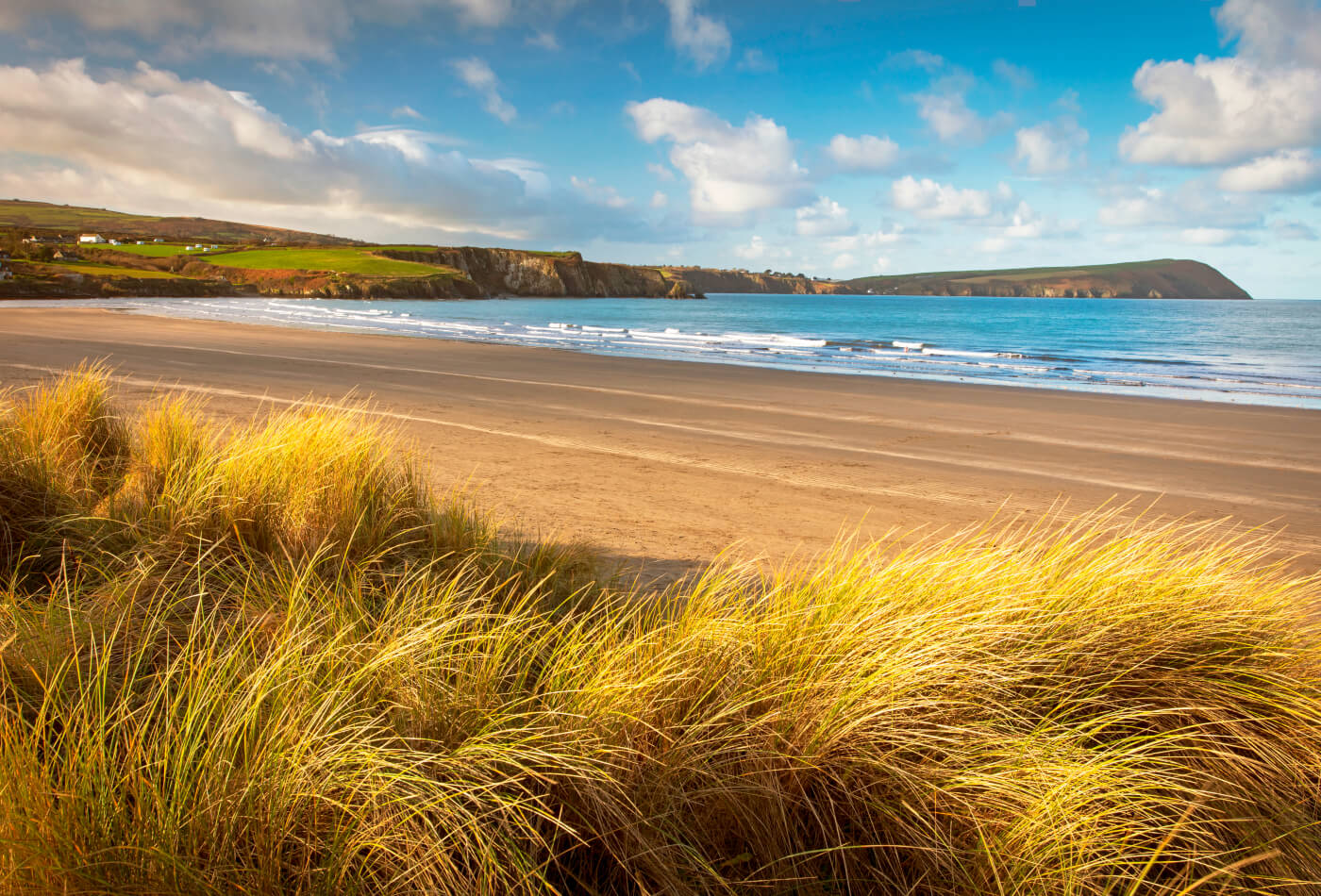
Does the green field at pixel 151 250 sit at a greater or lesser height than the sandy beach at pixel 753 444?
greater

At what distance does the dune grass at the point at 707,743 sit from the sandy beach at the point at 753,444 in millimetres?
1982

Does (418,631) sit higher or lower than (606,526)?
higher

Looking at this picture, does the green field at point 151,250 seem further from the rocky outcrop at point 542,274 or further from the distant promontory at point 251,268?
the rocky outcrop at point 542,274

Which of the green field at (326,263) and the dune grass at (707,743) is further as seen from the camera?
the green field at (326,263)

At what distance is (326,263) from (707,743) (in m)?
104

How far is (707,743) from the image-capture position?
249 cm

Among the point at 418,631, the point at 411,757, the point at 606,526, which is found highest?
the point at 418,631

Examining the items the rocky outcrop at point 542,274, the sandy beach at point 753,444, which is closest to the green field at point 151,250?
the rocky outcrop at point 542,274

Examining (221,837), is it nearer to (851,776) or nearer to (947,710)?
(851,776)

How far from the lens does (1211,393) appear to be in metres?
21.2

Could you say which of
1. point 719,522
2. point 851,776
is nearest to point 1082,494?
point 719,522

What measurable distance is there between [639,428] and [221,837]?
1015 cm

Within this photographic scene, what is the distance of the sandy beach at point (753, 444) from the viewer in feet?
23.6

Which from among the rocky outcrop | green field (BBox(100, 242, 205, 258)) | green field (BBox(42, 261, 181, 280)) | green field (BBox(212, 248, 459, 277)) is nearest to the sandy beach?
green field (BBox(42, 261, 181, 280))
